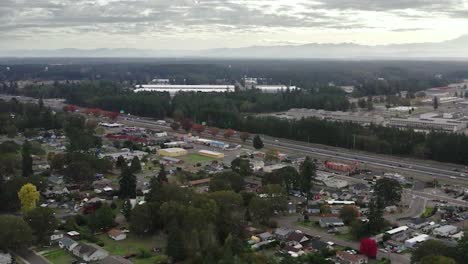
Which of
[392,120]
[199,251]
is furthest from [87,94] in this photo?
[199,251]

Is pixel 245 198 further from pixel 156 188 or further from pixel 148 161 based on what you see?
pixel 148 161

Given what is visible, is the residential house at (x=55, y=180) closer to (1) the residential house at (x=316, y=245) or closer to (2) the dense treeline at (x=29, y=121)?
(1) the residential house at (x=316, y=245)

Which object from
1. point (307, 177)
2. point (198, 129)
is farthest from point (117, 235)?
point (198, 129)

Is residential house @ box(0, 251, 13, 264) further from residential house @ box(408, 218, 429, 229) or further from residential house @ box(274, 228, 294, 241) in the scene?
residential house @ box(408, 218, 429, 229)

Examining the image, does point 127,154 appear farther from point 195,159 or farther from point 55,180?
point 55,180

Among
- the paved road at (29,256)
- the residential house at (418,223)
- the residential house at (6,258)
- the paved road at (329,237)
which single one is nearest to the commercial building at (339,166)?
the residential house at (418,223)
